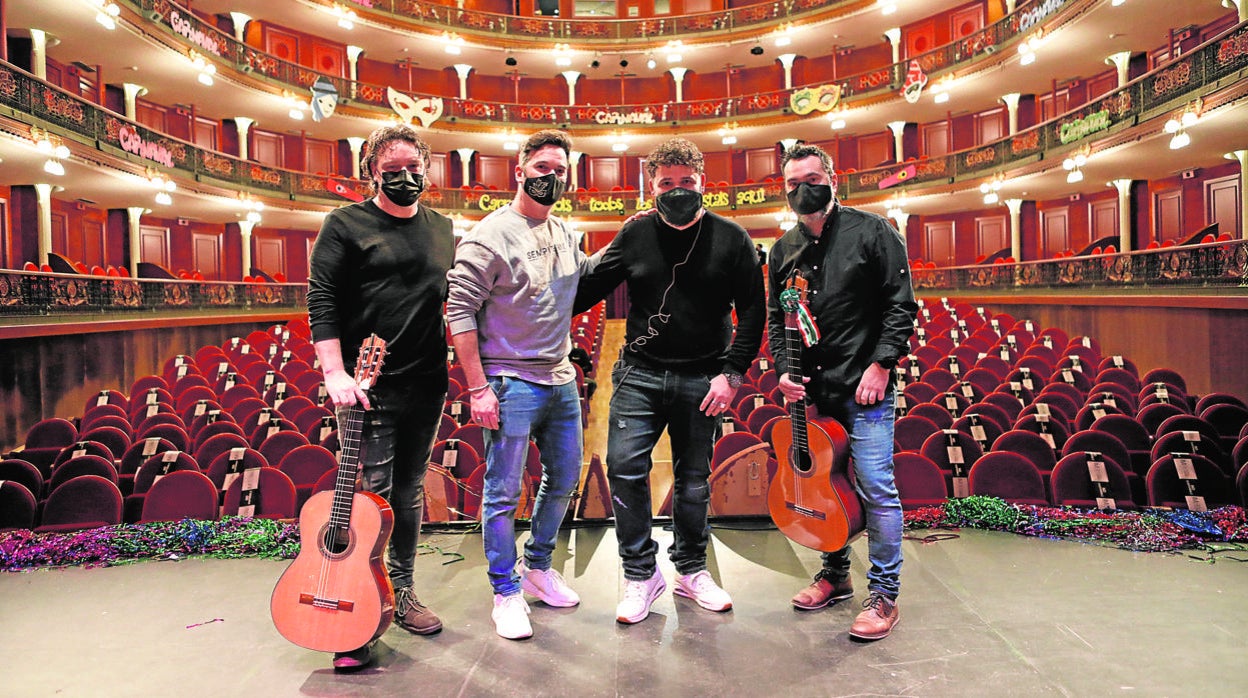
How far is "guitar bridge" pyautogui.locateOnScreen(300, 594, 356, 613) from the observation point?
2400mm

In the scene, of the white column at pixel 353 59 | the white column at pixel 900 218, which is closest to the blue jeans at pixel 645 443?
the white column at pixel 900 218

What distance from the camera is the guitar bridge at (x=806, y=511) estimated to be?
286 centimetres

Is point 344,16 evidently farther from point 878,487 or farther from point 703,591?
point 878,487

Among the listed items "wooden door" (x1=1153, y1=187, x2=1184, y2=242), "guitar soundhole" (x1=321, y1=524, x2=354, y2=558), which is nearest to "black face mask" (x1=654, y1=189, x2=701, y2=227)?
"guitar soundhole" (x1=321, y1=524, x2=354, y2=558)

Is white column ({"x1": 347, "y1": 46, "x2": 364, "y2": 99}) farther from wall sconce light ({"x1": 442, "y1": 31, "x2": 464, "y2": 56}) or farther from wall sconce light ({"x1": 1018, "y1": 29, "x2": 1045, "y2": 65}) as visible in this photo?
wall sconce light ({"x1": 1018, "y1": 29, "x2": 1045, "y2": 65})

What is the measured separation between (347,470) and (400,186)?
951mm

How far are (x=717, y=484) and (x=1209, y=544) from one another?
7.07ft

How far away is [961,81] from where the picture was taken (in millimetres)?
19188

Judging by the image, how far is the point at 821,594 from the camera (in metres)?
2.86

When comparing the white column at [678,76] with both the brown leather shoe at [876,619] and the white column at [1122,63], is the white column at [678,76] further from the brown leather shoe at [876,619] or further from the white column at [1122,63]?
the brown leather shoe at [876,619]

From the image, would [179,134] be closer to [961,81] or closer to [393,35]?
[393,35]

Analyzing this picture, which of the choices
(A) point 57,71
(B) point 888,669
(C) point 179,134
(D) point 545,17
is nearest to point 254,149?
(C) point 179,134

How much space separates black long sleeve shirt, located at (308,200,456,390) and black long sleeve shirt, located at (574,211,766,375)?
575 millimetres

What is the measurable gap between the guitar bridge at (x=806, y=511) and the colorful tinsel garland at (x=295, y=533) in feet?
3.63
